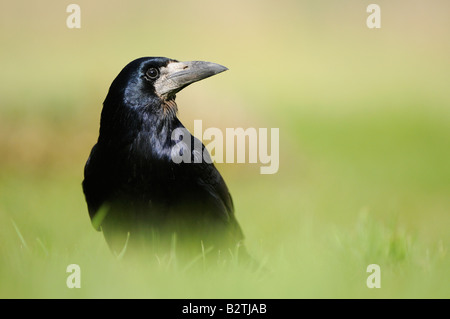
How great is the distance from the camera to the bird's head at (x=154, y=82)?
14.1 ft

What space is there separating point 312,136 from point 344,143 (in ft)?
1.56

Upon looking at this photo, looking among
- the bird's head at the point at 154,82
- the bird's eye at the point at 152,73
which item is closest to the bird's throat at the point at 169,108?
the bird's head at the point at 154,82

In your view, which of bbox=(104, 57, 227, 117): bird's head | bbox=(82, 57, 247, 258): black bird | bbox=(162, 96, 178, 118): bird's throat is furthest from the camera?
bbox=(162, 96, 178, 118): bird's throat

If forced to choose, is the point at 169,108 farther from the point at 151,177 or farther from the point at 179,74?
the point at 151,177

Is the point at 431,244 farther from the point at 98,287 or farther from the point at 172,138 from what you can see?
the point at 98,287

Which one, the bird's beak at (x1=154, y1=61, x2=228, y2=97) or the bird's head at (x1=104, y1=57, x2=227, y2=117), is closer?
the bird's head at (x1=104, y1=57, x2=227, y2=117)

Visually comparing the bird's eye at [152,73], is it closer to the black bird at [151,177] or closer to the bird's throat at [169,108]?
the black bird at [151,177]

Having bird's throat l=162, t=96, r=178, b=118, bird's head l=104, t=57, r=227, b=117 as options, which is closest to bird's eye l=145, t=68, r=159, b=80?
bird's head l=104, t=57, r=227, b=117

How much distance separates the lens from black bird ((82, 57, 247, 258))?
417cm

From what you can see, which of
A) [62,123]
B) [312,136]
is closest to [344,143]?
[312,136]

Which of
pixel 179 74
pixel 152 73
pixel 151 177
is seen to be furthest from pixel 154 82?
pixel 151 177

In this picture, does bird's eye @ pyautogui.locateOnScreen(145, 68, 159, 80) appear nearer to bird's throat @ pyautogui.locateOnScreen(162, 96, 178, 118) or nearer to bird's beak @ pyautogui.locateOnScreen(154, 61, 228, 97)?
bird's beak @ pyautogui.locateOnScreen(154, 61, 228, 97)

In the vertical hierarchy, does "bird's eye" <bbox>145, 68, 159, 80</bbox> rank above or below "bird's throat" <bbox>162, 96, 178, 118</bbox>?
above

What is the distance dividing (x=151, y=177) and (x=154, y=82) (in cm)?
68
